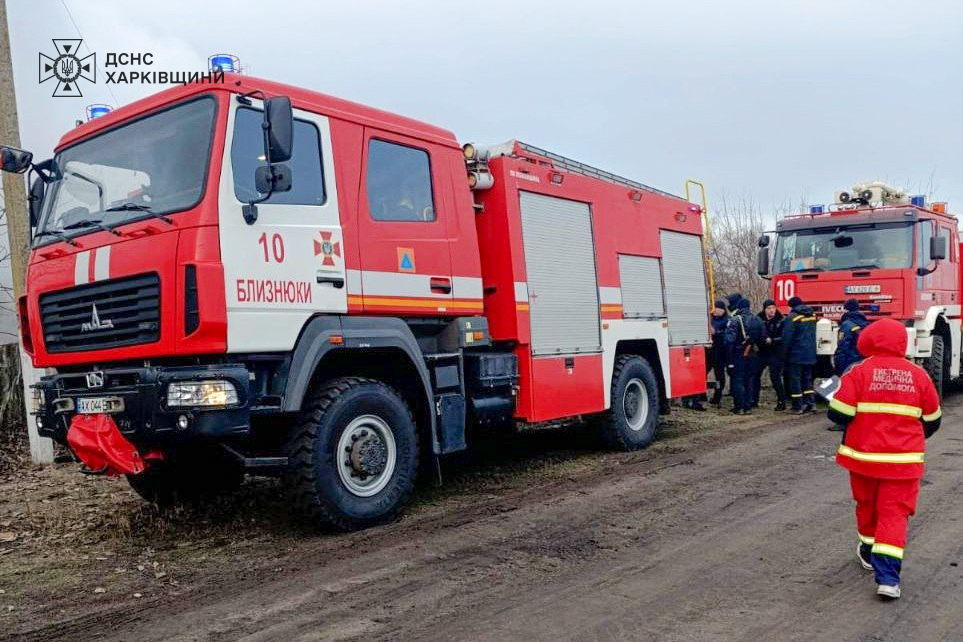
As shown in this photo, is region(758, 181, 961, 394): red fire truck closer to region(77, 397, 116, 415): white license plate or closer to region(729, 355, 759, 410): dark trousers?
region(729, 355, 759, 410): dark trousers

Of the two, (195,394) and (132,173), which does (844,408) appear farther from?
(132,173)

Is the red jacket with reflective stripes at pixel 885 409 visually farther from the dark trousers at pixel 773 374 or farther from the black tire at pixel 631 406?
the dark trousers at pixel 773 374

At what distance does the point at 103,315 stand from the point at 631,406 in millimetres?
A: 5575

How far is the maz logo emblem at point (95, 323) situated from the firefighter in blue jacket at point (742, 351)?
9.11 meters

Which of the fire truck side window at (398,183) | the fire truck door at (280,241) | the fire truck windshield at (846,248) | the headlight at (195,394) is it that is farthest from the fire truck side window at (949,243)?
the headlight at (195,394)

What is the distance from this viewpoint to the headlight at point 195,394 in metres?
4.64

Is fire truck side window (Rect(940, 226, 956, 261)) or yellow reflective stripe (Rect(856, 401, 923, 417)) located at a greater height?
fire truck side window (Rect(940, 226, 956, 261))

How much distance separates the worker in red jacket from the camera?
4086 mm

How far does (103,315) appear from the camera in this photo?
200 inches

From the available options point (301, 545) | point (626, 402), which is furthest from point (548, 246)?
point (301, 545)

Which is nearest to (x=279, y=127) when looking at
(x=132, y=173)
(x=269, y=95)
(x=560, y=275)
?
(x=269, y=95)

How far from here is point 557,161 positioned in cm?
803

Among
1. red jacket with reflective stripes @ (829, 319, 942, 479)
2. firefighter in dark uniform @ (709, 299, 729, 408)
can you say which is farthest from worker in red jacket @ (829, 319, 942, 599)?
firefighter in dark uniform @ (709, 299, 729, 408)

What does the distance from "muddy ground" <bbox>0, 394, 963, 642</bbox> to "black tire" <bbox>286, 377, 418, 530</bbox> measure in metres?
0.18
